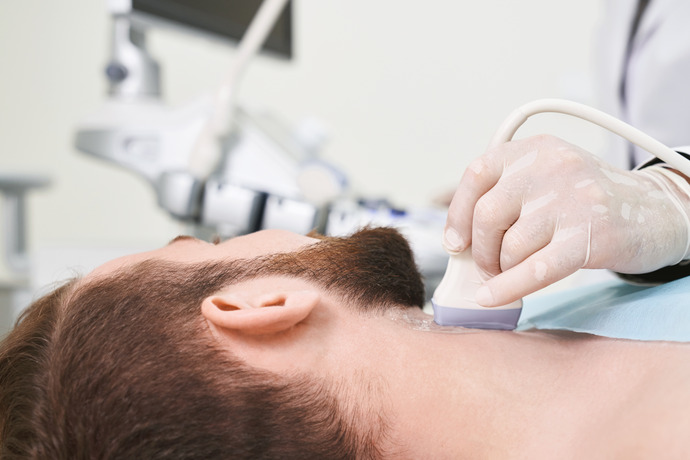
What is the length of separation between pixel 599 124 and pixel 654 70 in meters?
0.58

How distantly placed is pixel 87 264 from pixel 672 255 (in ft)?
3.45

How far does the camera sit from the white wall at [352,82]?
74.6 inches

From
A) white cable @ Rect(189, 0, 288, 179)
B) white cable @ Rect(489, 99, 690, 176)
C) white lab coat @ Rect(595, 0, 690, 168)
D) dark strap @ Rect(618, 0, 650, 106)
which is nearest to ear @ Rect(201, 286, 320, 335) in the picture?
white cable @ Rect(489, 99, 690, 176)

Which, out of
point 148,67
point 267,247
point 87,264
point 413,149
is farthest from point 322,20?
point 267,247

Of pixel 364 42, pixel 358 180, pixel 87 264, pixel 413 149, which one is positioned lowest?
pixel 87 264

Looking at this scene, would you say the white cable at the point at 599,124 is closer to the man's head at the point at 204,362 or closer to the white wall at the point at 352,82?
the man's head at the point at 204,362

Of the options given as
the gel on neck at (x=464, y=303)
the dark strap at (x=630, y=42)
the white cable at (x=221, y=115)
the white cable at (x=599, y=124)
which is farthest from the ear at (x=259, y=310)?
the dark strap at (x=630, y=42)

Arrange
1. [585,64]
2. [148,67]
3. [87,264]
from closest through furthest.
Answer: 1. [87,264]
2. [148,67]
3. [585,64]

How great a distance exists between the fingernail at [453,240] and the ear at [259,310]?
5.2 inches

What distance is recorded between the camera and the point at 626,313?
1.77 feet

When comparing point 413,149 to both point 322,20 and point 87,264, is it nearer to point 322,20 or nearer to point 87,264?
point 322,20

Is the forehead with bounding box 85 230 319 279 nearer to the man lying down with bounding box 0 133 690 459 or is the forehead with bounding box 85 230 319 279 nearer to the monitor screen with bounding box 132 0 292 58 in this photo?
the man lying down with bounding box 0 133 690 459

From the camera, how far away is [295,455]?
0.45 metres

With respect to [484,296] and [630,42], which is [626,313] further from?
[630,42]
